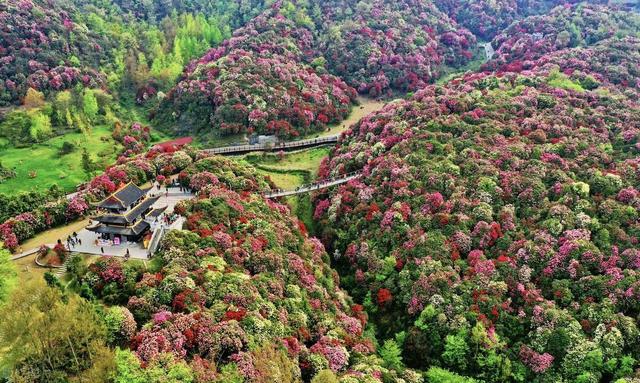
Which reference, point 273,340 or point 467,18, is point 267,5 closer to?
point 467,18

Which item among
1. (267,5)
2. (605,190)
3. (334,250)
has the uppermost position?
(267,5)

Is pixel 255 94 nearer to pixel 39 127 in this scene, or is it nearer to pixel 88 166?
pixel 88 166

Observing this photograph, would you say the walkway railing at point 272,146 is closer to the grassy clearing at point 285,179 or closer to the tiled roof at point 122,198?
the grassy clearing at point 285,179

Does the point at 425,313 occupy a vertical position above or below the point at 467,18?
below

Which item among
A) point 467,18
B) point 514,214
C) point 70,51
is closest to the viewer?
point 514,214

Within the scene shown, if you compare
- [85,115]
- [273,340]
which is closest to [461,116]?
[273,340]

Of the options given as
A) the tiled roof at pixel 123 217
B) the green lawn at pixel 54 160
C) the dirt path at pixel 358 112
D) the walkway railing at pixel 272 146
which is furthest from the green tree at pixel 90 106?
the tiled roof at pixel 123 217

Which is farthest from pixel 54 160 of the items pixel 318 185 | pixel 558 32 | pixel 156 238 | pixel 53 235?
pixel 558 32
